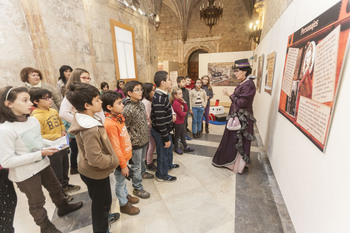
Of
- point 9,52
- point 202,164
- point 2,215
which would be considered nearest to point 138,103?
point 2,215

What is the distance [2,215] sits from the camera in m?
1.51

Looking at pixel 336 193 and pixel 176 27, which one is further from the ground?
pixel 176 27

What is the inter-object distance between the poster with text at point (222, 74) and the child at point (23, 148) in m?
8.42

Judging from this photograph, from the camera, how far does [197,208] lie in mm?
2193

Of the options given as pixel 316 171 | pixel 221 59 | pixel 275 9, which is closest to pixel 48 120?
pixel 316 171

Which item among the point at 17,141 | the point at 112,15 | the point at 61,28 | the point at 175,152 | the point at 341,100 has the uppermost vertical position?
the point at 112,15

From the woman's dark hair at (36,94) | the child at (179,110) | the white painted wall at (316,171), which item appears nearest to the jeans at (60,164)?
the woman's dark hair at (36,94)

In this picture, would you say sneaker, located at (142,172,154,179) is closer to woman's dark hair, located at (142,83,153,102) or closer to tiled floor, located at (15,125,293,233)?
tiled floor, located at (15,125,293,233)

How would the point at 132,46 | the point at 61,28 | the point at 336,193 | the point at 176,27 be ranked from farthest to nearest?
the point at 176,27 → the point at 132,46 → the point at 61,28 → the point at 336,193

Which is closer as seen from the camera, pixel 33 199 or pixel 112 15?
pixel 33 199

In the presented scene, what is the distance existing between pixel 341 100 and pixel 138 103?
202cm

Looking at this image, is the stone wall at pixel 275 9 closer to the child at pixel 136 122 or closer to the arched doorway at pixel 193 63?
the child at pixel 136 122

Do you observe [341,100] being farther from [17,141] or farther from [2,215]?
[2,215]

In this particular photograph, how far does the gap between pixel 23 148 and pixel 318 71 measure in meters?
2.86
